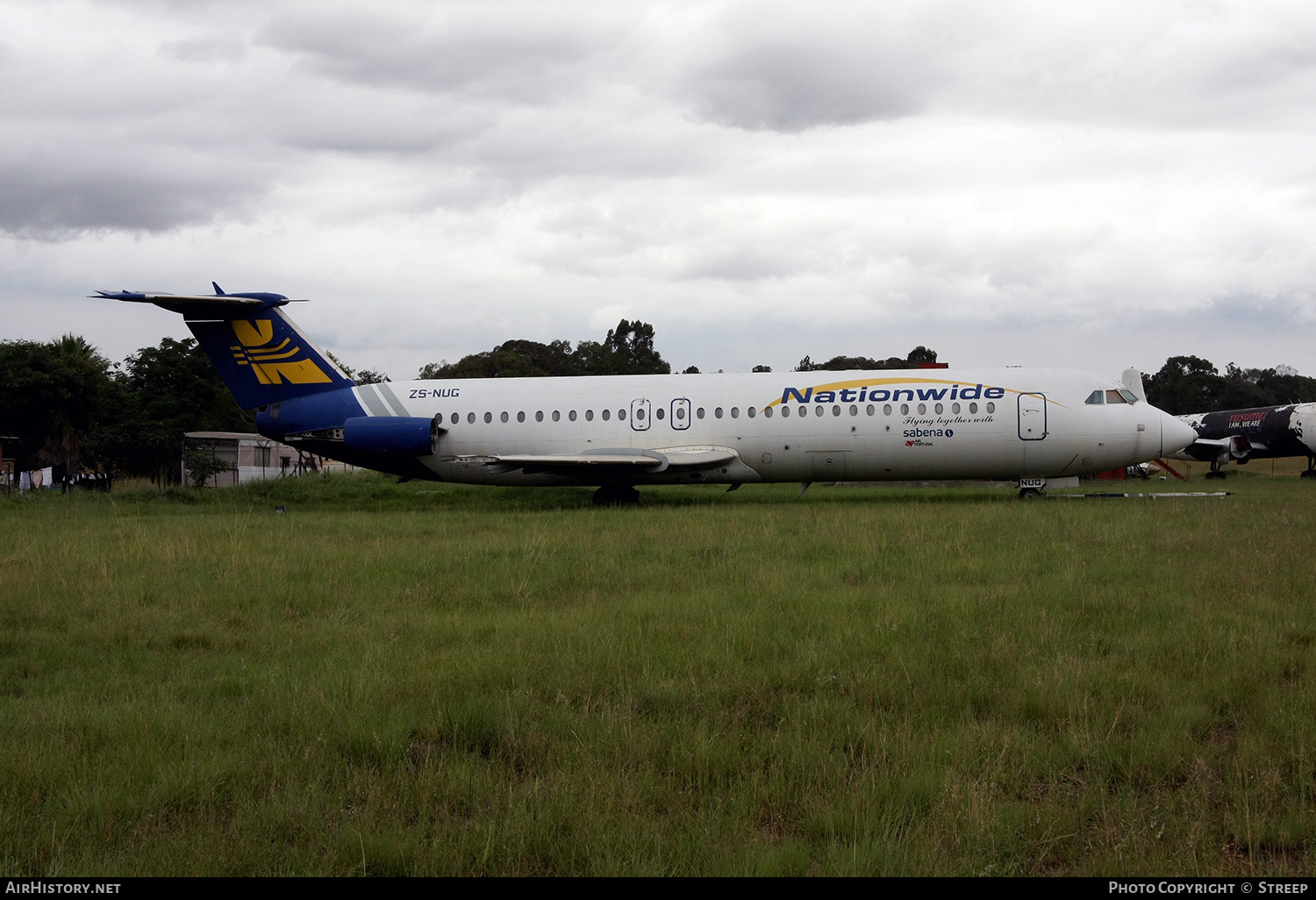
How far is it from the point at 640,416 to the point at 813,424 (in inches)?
164

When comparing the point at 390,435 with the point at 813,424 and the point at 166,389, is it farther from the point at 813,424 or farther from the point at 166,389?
the point at 166,389

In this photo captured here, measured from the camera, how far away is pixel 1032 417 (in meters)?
20.8

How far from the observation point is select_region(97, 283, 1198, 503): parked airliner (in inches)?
823

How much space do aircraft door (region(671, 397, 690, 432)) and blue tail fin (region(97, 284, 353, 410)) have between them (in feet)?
28.6

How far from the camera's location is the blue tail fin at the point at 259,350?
891 inches

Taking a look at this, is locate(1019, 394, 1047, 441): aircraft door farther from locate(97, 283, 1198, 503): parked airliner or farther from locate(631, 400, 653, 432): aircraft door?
locate(631, 400, 653, 432): aircraft door

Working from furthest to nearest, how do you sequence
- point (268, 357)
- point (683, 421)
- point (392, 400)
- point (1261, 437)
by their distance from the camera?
1. point (1261, 437)
2. point (392, 400)
3. point (268, 357)
4. point (683, 421)

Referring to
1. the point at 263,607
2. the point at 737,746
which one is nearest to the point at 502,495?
the point at 263,607

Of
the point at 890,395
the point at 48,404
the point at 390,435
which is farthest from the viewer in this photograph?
the point at 48,404

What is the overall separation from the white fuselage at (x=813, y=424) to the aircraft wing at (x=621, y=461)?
17cm

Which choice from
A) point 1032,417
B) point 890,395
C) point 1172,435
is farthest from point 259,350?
point 1172,435

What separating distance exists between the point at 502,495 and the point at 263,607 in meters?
18.1

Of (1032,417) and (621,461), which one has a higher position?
(1032,417)
